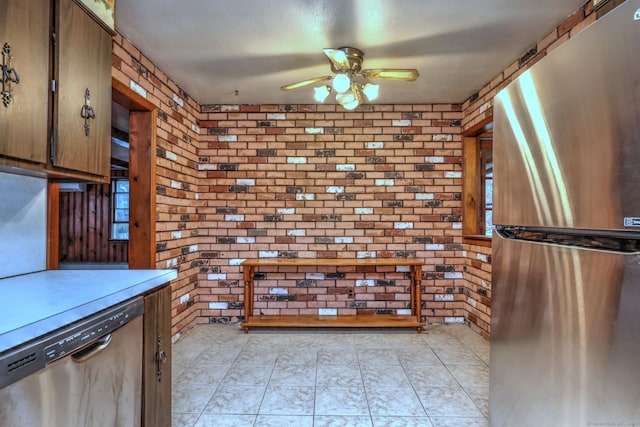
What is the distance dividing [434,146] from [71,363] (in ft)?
11.3

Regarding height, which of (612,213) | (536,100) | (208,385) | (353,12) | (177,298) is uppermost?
(353,12)

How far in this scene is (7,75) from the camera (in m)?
1.10

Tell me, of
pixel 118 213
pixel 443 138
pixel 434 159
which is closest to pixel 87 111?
pixel 434 159

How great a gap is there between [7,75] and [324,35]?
5.55ft

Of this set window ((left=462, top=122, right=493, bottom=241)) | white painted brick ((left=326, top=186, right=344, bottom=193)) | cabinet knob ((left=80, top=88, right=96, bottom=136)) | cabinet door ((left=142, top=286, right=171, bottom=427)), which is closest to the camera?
→ cabinet door ((left=142, top=286, right=171, bottom=427))

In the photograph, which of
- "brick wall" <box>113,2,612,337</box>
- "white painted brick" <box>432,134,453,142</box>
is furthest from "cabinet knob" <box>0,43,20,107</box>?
"white painted brick" <box>432,134,453,142</box>

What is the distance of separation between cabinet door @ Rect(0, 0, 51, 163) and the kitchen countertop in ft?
1.63

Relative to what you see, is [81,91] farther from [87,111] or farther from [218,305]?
[218,305]

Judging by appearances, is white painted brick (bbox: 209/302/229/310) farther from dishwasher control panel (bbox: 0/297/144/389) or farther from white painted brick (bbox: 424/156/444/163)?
white painted brick (bbox: 424/156/444/163)

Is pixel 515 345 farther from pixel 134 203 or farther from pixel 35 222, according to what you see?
pixel 134 203

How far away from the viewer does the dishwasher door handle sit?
0.97 m

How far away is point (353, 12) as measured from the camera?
194 centimetres

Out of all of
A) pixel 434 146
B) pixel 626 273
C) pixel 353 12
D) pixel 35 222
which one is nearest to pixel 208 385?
pixel 35 222

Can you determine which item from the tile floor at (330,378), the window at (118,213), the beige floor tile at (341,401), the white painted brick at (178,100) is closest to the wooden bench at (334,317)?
the tile floor at (330,378)
